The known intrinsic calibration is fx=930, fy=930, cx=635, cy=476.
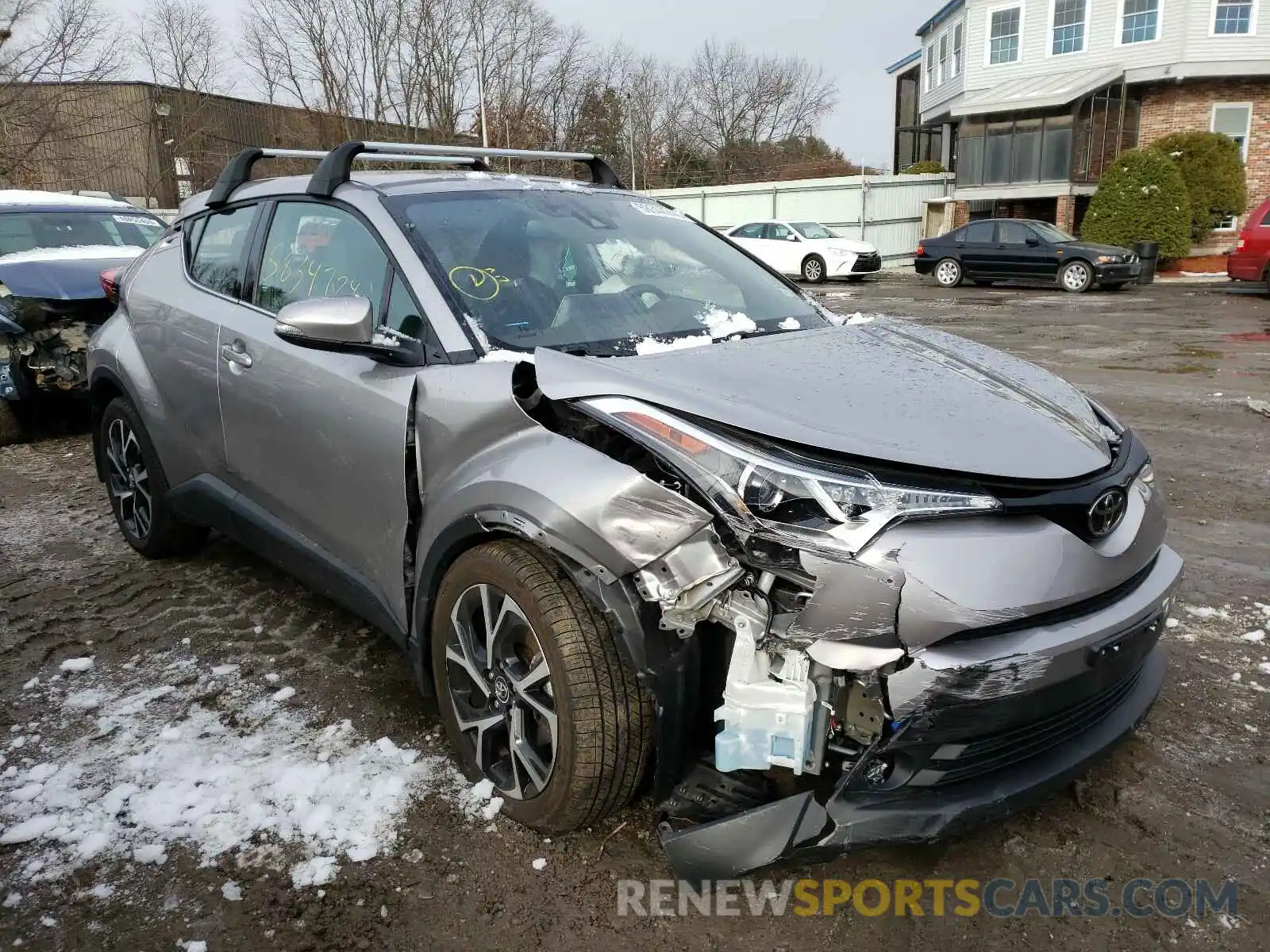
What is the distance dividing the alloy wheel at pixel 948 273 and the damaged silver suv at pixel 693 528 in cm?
1920

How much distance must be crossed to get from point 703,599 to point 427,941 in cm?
104

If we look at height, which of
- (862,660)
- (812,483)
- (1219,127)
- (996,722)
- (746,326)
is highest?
(1219,127)

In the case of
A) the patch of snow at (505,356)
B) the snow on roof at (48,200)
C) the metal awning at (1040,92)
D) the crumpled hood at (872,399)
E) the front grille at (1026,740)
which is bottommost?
the front grille at (1026,740)

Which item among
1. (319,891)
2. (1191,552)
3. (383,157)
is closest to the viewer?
(319,891)

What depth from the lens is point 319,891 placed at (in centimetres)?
233

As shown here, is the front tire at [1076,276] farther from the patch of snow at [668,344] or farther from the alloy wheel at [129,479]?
the alloy wheel at [129,479]

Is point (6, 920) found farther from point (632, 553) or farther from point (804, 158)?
point (804, 158)

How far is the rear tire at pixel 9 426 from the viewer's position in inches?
281

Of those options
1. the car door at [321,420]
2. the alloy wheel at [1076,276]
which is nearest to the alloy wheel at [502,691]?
the car door at [321,420]

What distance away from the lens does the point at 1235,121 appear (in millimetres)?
24406

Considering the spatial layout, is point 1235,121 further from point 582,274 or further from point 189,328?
point 189,328

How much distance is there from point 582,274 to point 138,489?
2.71m

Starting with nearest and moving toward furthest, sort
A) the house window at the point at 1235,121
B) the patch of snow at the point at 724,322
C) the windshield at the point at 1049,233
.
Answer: the patch of snow at the point at 724,322, the windshield at the point at 1049,233, the house window at the point at 1235,121

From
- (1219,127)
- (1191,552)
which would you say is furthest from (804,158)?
(1191,552)
